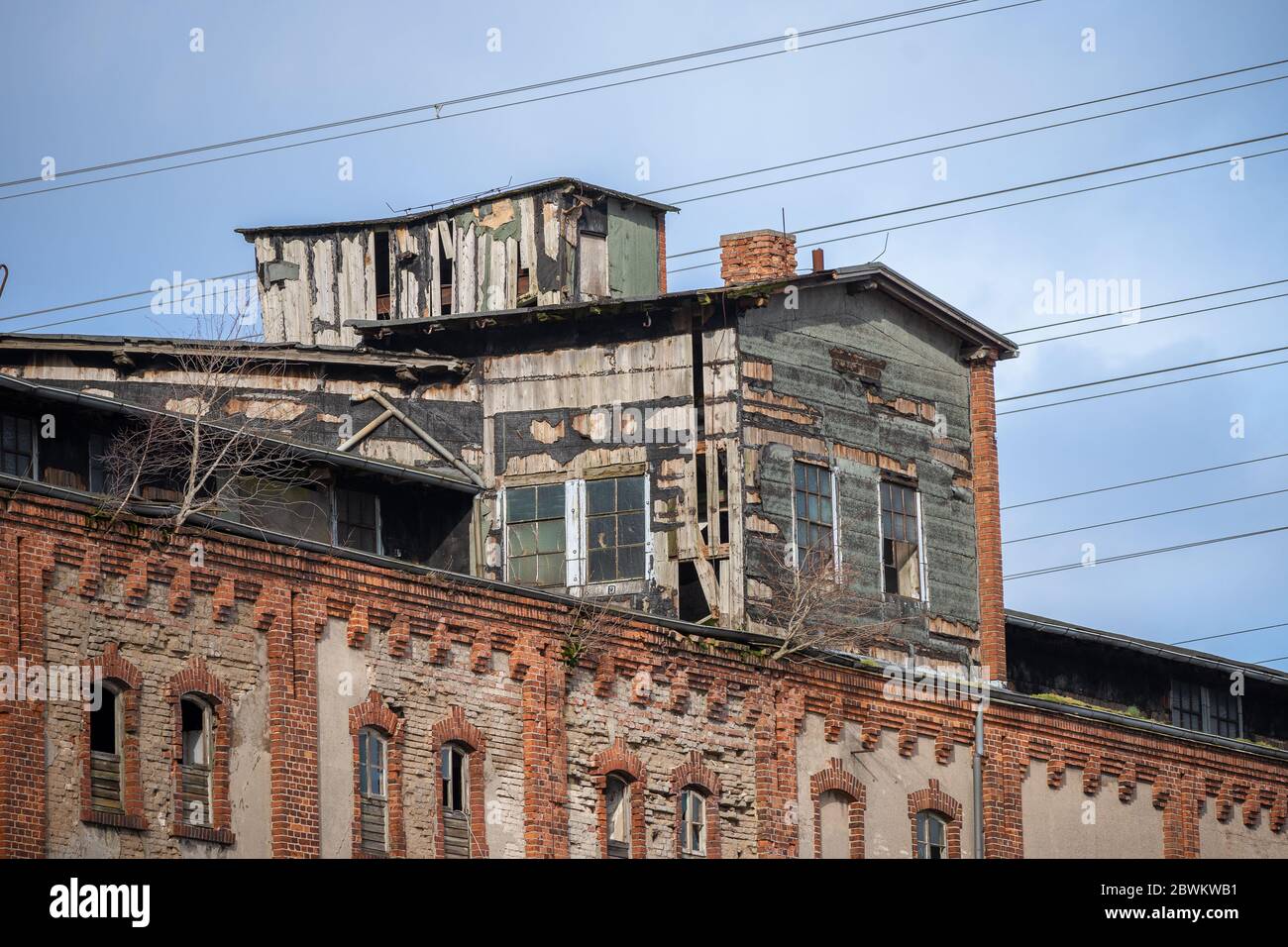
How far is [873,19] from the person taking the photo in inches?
1617

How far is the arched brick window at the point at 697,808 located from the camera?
35562mm

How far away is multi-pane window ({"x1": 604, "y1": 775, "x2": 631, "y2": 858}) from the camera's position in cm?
3447

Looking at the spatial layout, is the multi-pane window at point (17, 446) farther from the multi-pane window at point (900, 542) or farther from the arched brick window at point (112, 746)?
the multi-pane window at point (900, 542)

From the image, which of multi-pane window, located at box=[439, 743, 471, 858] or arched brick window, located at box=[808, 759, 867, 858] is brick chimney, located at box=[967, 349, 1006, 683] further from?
multi-pane window, located at box=[439, 743, 471, 858]

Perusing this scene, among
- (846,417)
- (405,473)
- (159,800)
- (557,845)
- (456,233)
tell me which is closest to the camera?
(159,800)

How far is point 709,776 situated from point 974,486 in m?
10.3

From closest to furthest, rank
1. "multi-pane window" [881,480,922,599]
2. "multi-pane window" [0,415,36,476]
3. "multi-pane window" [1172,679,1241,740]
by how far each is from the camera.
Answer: "multi-pane window" [0,415,36,476]
"multi-pane window" [881,480,922,599]
"multi-pane window" [1172,679,1241,740]

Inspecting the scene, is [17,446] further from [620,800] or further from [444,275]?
[444,275]

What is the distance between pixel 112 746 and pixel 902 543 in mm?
17248

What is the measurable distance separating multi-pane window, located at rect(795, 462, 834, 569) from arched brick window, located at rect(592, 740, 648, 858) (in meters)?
6.42

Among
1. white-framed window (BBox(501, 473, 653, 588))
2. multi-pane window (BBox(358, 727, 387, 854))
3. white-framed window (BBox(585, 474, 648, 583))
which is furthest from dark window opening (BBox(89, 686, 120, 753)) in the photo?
white-framed window (BBox(585, 474, 648, 583))

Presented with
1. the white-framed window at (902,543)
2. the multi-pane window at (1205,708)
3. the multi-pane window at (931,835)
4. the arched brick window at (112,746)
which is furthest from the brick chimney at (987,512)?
the arched brick window at (112,746)

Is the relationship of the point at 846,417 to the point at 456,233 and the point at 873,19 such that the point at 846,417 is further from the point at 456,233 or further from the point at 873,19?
the point at 456,233

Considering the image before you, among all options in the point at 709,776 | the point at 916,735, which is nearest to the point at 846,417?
the point at 916,735
